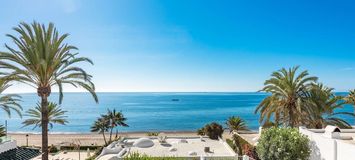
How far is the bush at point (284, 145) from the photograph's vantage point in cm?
1880

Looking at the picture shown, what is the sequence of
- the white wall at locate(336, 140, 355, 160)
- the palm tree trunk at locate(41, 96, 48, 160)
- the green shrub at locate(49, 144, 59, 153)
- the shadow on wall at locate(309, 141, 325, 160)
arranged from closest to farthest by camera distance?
1. the white wall at locate(336, 140, 355, 160)
2. the palm tree trunk at locate(41, 96, 48, 160)
3. the shadow on wall at locate(309, 141, 325, 160)
4. the green shrub at locate(49, 144, 59, 153)

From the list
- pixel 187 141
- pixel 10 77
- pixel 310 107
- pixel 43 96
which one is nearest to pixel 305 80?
pixel 310 107

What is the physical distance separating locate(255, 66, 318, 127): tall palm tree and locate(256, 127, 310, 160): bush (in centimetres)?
663

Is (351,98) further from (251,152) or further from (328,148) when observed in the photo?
(328,148)

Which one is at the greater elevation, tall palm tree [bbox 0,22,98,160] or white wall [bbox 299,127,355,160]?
tall palm tree [bbox 0,22,98,160]

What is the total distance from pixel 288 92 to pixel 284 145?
8566 millimetres

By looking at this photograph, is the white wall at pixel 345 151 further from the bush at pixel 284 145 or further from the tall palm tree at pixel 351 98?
the tall palm tree at pixel 351 98

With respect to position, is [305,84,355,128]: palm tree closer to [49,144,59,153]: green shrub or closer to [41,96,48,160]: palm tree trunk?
[41,96,48,160]: palm tree trunk

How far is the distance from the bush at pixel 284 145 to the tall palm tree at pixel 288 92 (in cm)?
663

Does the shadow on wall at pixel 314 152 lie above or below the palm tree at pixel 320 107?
below

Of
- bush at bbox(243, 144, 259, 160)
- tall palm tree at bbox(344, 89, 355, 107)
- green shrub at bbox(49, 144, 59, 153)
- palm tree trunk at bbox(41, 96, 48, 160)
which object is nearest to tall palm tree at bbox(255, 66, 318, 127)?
bush at bbox(243, 144, 259, 160)

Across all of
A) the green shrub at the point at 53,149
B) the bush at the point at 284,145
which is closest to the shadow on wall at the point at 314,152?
the bush at the point at 284,145

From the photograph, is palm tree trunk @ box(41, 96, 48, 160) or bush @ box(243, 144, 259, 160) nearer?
palm tree trunk @ box(41, 96, 48, 160)

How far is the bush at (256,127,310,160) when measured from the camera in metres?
18.8
